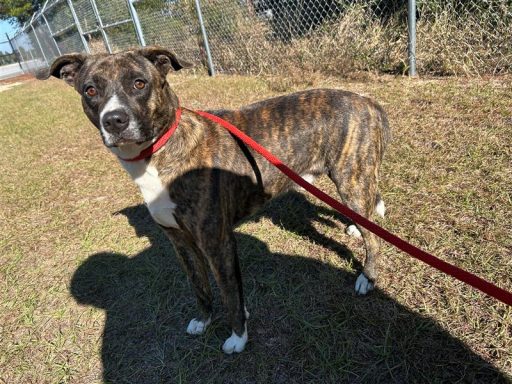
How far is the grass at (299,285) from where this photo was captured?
2412 millimetres

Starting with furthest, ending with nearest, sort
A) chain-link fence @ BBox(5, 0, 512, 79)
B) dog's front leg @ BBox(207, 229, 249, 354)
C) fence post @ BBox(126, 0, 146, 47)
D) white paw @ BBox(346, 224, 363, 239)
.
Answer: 1. fence post @ BBox(126, 0, 146, 47)
2. chain-link fence @ BBox(5, 0, 512, 79)
3. white paw @ BBox(346, 224, 363, 239)
4. dog's front leg @ BBox(207, 229, 249, 354)

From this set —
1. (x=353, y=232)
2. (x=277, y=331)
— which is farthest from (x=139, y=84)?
(x=353, y=232)

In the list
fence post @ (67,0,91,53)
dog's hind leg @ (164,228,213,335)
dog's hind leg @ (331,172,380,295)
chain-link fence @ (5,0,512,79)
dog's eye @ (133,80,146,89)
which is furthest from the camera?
fence post @ (67,0,91,53)

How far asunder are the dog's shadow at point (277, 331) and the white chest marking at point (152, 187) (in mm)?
1091

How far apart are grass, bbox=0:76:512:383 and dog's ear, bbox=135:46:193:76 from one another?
176cm

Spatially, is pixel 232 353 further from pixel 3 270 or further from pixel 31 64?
pixel 31 64

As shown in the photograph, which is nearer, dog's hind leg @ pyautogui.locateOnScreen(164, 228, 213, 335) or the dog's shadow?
the dog's shadow

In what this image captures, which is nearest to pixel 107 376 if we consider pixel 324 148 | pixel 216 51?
pixel 324 148

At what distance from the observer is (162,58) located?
239 cm

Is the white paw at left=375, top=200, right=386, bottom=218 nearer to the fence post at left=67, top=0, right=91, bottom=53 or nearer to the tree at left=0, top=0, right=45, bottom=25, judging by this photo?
the fence post at left=67, top=0, right=91, bottom=53

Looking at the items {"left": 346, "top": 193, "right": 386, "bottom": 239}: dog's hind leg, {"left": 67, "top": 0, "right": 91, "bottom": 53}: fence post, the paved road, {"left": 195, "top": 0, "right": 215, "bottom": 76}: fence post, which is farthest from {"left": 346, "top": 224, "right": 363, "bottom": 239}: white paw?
the paved road

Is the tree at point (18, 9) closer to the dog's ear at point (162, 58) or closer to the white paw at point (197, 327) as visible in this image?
the dog's ear at point (162, 58)

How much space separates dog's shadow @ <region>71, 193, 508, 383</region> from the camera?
2.32 meters

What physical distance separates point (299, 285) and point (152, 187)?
1.44 metres
